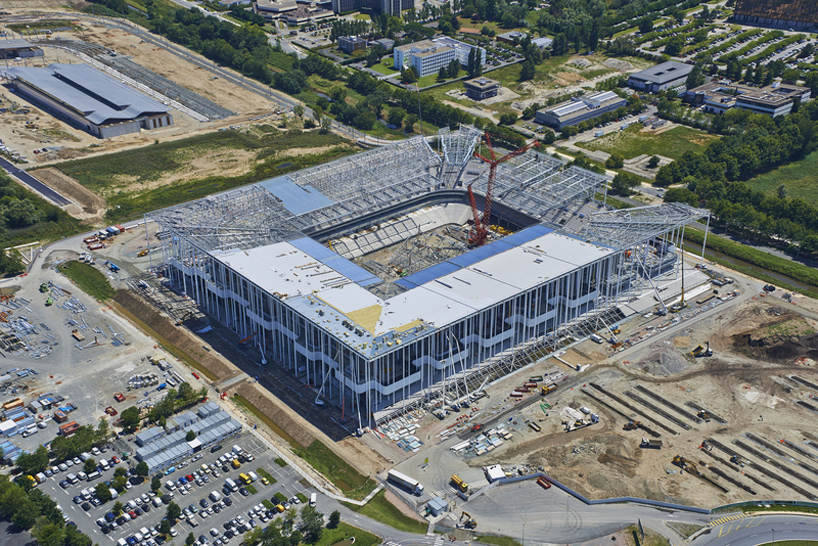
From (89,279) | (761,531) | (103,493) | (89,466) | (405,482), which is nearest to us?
(761,531)

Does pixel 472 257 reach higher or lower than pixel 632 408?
higher

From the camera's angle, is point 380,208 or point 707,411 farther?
point 380,208

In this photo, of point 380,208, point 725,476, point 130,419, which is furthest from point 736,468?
point 380,208

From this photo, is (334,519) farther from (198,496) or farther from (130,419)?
(130,419)

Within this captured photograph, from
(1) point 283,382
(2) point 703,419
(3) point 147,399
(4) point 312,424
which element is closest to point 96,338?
(3) point 147,399

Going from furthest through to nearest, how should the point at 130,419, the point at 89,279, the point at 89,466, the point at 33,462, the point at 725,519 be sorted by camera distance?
the point at 89,279 < the point at 130,419 < the point at 89,466 < the point at 33,462 < the point at 725,519

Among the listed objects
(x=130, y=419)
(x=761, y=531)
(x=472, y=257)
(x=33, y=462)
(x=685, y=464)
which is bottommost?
(x=761, y=531)

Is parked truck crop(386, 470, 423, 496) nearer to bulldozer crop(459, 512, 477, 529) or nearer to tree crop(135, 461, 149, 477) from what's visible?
bulldozer crop(459, 512, 477, 529)

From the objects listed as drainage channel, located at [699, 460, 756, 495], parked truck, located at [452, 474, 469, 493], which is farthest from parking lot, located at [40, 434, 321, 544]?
drainage channel, located at [699, 460, 756, 495]
